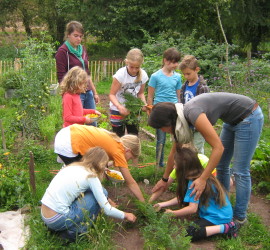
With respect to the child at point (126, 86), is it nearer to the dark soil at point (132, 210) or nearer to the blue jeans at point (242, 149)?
the dark soil at point (132, 210)

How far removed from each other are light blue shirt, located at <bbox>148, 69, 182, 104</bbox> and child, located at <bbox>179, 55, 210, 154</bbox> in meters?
0.23

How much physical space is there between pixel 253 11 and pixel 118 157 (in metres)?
15.2

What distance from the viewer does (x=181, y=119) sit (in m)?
2.76

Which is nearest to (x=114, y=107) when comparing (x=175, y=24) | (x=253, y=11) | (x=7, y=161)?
(x=7, y=161)

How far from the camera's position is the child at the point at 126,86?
3.97 meters

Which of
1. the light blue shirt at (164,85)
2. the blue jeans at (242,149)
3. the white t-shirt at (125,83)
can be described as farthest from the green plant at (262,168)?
the white t-shirt at (125,83)

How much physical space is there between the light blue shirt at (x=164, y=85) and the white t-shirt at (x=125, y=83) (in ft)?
0.57

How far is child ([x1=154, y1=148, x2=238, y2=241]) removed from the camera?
121 inches

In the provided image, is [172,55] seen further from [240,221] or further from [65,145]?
[240,221]

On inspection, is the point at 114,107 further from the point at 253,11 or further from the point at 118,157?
the point at 253,11

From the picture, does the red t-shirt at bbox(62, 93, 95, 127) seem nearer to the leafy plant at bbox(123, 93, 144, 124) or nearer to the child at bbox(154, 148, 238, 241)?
the leafy plant at bbox(123, 93, 144, 124)

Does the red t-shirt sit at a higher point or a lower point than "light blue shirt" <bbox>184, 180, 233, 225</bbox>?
higher

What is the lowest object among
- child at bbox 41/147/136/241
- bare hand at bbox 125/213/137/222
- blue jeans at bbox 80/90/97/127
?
bare hand at bbox 125/213/137/222

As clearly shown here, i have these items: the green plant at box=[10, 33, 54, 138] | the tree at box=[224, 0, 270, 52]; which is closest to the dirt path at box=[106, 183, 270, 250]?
the green plant at box=[10, 33, 54, 138]
